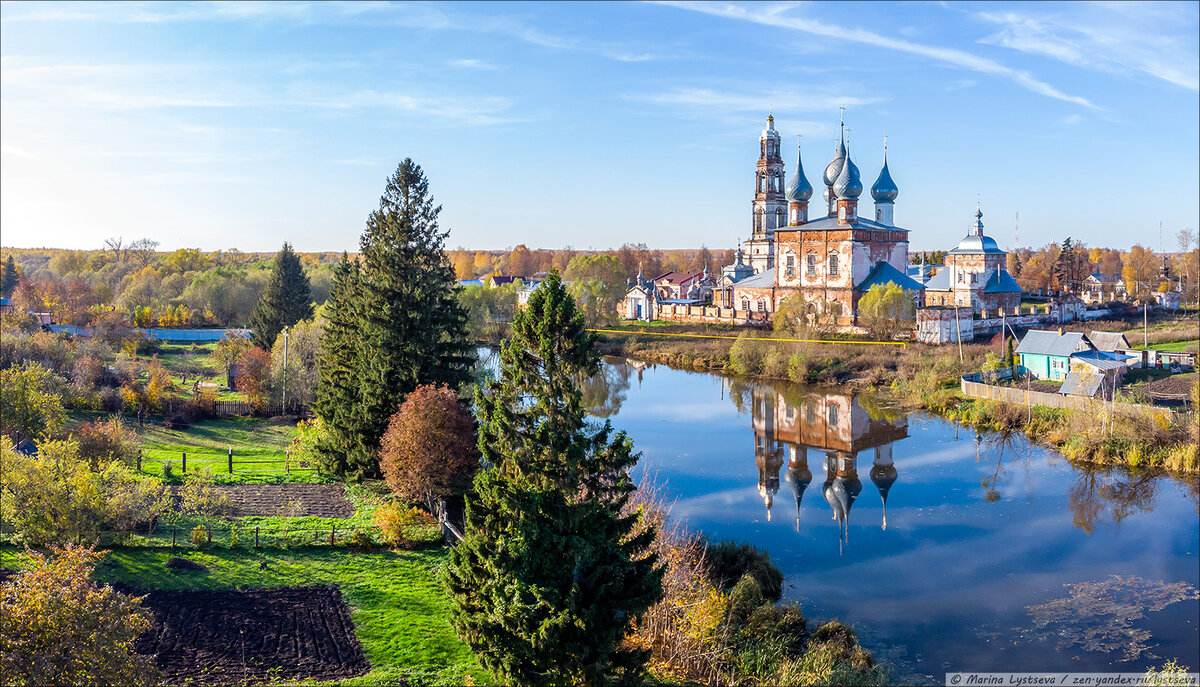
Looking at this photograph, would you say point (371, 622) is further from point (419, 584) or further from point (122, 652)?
point (122, 652)

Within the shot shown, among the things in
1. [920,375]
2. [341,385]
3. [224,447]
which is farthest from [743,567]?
[920,375]

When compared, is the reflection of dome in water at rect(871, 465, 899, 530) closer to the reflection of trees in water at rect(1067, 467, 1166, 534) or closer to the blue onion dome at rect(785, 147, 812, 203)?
the reflection of trees in water at rect(1067, 467, 1166, 534)

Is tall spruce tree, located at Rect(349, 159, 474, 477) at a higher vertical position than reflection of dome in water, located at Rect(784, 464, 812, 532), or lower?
higher

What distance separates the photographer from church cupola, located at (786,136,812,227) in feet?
183

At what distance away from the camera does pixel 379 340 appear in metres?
18.5

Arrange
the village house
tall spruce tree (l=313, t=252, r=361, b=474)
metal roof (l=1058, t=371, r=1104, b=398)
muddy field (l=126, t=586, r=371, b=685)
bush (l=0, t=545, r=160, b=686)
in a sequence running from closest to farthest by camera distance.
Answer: bush (l=0, t=545, r=160, b=686) < muddy field (l=126, t=586, r=371, b=685) < tall spruce tree (l=313, t=252, r=361, b=474) < metal roof (l=1058, t=371, r=1104, b=398) < the village house

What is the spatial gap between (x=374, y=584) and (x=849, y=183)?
42.5 metres

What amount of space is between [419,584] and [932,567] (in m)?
8.97

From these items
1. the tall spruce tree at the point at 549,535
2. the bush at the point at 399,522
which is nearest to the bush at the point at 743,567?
the tall spruce tree at the point at 549,535

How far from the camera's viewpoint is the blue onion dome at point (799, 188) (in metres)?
55.7

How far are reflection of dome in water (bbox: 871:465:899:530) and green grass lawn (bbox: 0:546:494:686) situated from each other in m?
10.9

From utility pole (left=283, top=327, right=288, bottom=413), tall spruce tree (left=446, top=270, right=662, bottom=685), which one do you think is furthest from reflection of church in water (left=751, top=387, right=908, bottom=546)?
utility pole (left=283, top=327, right=288, bottom=413)

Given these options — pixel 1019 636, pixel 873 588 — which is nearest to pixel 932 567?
pixel 873 588

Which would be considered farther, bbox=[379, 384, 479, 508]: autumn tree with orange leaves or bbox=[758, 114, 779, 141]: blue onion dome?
bbox=[758, 114, 779, 141]: blue onion dome
